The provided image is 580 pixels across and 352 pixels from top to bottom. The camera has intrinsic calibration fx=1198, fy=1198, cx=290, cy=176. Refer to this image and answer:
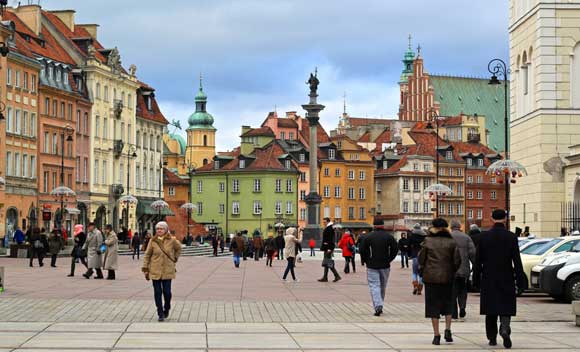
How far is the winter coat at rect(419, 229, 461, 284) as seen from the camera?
16688 mm

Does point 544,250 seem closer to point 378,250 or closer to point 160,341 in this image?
point 378,250

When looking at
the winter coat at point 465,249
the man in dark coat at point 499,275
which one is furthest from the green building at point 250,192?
the man in dark coat at point 499,275

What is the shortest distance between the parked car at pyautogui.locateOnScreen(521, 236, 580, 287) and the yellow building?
99834 millimetres

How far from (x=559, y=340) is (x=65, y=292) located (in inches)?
549

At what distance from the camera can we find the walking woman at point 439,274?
16641mm

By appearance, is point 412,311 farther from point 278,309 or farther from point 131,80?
point 131,80

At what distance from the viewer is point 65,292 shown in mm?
27781

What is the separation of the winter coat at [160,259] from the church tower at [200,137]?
159 meters

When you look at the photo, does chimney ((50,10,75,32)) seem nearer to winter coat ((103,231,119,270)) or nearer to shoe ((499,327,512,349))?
winter coat ((103,231,119,270))

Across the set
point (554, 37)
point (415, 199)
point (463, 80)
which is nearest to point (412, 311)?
point (554, 37)

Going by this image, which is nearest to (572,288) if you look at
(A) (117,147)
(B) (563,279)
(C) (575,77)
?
(B) (563,279)

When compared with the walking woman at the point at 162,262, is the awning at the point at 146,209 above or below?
above

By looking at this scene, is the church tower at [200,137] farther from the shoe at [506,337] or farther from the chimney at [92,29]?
the shoe at [506,337]

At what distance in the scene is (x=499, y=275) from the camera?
16.1 meters
